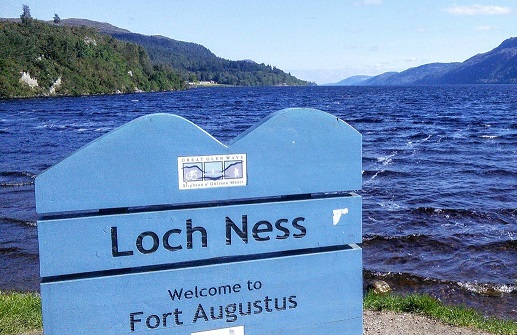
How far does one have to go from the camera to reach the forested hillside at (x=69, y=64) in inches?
3944

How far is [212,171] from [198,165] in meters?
0.08

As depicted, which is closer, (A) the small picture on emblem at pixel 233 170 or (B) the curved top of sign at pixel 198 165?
(B) the curved top of sign at pixel 198 165

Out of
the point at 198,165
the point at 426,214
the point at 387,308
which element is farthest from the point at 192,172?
the point at 426,214

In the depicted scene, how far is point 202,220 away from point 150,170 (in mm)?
367

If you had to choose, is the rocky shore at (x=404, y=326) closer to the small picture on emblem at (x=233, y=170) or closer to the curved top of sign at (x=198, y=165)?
the curved top of sign at (x=198, y=165)

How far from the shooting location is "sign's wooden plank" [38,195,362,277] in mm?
2465

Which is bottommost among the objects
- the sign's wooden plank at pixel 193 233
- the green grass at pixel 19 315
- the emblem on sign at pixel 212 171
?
the green grass at pixel 19 315

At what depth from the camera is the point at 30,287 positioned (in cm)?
892

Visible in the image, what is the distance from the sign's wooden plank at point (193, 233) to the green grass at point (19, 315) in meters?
3.35

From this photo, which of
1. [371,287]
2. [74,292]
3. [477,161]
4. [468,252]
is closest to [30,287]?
→ [371,287]

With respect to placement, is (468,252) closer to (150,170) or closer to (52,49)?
(150,170)

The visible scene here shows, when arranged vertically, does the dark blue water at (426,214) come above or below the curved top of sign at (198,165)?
below

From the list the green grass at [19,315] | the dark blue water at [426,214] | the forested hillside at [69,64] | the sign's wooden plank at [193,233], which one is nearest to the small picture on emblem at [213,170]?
the sign's wooden plank at [193,233]

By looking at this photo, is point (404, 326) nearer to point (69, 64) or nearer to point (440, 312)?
point (440, 312)
